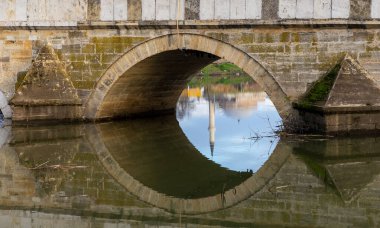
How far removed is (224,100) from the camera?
1978 centimetres

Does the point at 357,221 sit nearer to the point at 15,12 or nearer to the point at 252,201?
the point at 252,201

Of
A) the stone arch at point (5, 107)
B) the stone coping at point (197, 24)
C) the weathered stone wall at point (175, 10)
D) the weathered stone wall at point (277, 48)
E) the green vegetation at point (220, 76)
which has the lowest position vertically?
the green vegetation at point (220, 76)

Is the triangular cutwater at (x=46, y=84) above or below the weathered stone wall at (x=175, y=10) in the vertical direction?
below

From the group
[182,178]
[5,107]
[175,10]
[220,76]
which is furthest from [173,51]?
[220,76]

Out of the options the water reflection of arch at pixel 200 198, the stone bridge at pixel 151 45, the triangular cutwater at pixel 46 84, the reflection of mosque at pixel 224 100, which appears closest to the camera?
the water reflection of arch at pixel 200 198

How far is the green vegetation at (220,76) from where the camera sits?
27161 mm

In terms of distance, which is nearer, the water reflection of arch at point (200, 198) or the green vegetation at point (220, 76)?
the water reflection of arch at point (200, 198)

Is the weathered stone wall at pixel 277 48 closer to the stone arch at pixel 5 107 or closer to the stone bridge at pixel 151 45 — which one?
the stone bridge at pixel 151 45

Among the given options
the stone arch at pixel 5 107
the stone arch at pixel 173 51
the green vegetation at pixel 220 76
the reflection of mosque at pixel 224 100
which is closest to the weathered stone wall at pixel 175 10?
the stone arch at pixel 173 51

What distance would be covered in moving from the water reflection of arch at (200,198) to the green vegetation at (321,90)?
0.83 m

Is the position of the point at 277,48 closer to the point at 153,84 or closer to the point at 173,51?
the point at 173,51

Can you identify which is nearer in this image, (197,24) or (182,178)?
(182,178)

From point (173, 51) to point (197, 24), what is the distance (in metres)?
0.78

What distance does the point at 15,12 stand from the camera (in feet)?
38.0
